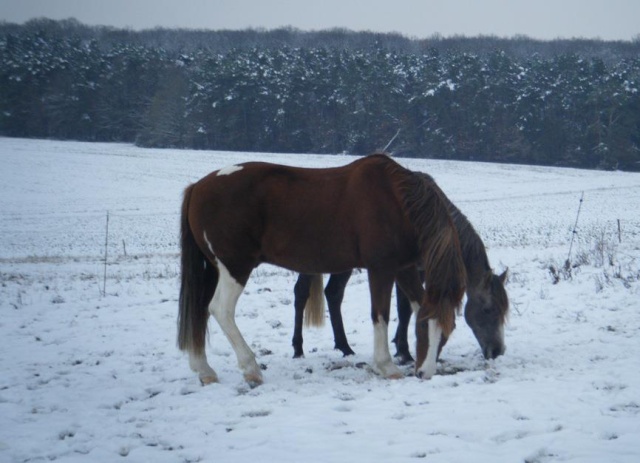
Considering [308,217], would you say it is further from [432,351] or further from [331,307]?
[432,351]

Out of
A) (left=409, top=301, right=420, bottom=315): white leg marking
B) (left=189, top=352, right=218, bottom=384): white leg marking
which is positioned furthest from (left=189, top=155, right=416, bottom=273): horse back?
(left=189, top=352, right=218, bottom=384): white leg marking

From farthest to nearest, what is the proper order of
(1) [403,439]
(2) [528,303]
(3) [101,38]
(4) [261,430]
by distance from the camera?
1. (3) [101,38]
2. (2) [528,303]
3. (4) [261,430]
4. (1) [403,439]

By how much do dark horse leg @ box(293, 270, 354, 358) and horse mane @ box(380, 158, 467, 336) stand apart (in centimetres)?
120

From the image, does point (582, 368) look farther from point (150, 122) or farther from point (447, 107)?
point (150, 122)

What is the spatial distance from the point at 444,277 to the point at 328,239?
1.15 metres

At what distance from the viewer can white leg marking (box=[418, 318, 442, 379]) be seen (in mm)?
5523

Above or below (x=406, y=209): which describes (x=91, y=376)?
below

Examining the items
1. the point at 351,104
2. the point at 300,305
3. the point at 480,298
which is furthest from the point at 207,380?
the point at 351,104

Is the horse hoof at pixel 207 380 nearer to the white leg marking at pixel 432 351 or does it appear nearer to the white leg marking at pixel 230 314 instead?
the white leg marking at pixel 230 314

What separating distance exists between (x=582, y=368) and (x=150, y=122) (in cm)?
4962

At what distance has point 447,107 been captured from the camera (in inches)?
1905

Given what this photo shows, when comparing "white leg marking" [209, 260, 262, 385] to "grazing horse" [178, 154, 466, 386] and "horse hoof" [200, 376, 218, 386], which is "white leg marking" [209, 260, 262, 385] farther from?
"horse hoof" [200, 376, 218, 386]

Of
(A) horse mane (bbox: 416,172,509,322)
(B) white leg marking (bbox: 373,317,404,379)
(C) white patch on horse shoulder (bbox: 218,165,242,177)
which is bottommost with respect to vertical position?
(B) white leg marking (bbox: 373,317,404,379)

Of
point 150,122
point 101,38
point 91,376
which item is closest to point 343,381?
point 91,376
